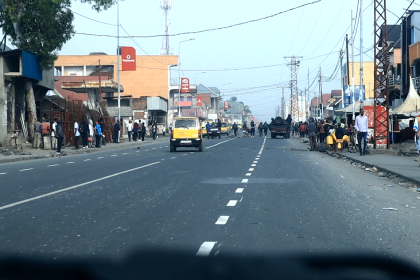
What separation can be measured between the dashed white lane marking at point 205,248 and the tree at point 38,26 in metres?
25.9

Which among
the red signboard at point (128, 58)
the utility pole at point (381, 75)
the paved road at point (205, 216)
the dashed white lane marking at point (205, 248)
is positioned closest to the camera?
the dashed white lane marking at point (205, 248)

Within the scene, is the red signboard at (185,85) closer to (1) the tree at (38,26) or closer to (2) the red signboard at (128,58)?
(2) the red signboard at (128,58)

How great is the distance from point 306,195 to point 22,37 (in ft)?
83.8

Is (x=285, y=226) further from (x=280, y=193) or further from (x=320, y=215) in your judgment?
(x=280, y=193)

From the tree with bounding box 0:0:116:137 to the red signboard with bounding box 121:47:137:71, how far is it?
2072 centimetres

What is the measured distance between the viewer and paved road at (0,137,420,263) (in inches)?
268

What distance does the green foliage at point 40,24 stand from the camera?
30766mm

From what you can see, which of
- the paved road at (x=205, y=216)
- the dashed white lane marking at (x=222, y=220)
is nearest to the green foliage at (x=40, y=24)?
the paved road at (x=205, y=216)

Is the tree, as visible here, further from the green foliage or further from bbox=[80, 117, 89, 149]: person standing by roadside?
bbox=[80, 117, 89, 149]: person standing by roadside

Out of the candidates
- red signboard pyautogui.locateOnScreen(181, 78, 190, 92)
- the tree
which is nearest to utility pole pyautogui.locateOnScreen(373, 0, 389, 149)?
the tree

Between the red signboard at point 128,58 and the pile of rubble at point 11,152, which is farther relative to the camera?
the red signboard at point 128,58

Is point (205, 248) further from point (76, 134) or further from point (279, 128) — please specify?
point (279, 128)

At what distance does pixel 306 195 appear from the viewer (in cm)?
1180

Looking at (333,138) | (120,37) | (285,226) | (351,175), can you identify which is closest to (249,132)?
(120,37)
